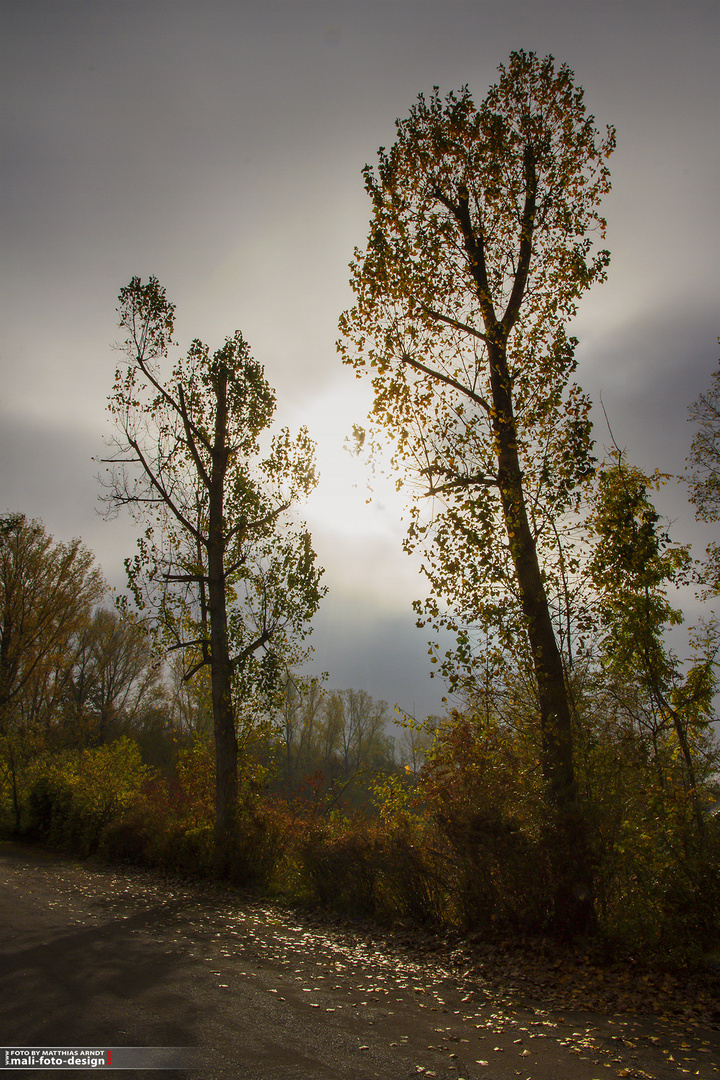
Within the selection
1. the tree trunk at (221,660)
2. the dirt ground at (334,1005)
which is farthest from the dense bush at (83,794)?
the dirt ground at (334,1005)

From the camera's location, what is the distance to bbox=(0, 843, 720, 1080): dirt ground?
4.39 meters

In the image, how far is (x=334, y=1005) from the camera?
5.72m

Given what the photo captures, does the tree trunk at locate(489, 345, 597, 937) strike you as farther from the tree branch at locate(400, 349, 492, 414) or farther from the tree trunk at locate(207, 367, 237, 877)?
the tree trunk at locate(207, 367, 237, 877)

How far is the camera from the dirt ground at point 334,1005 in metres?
4.39

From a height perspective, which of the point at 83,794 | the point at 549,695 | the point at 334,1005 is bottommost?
the point at 334,1005

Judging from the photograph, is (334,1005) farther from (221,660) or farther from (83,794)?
(83,794)

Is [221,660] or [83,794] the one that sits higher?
[221,660]

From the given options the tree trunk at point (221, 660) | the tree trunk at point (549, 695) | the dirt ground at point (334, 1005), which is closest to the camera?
the dirt ground at point (334, 1005)

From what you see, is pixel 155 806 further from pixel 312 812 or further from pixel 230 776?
pixel 312 812

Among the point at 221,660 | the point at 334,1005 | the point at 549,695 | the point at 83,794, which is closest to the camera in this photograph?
the point at 334,1005

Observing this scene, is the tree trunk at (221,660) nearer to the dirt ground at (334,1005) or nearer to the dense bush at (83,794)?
the dirt ground at (334,1005)

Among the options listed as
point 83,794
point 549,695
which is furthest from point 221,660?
point 549,695

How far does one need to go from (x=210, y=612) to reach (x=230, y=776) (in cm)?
403

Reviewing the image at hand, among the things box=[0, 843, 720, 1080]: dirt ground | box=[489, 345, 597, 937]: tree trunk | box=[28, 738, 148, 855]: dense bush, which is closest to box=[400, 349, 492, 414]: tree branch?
box=[489, 345, 597, 937]: tree trunk
